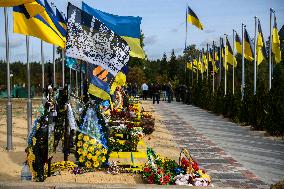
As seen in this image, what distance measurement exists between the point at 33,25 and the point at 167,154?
493 cm

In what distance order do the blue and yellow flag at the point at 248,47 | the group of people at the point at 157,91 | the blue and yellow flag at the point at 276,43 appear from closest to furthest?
the blue and yellow flag at the point at 276,43, the blue and yellow flag at the point at 248,47, the group of people at the point at 157,91

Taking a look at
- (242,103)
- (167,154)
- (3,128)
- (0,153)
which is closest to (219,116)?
(242,103)

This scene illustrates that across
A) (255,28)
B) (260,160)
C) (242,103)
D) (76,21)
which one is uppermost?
(255,28)

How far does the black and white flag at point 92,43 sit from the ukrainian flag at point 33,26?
1522 millimetres

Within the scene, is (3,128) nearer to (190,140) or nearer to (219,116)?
(190,140)

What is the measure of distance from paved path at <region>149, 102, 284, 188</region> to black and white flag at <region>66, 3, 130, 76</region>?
331cm

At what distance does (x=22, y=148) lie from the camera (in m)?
13.3

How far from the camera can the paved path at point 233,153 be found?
9.73 m

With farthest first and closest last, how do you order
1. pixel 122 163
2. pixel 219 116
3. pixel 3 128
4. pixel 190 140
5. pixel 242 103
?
1. pixel 219 116
2. pixel 242 103
3. pixel 3 128
4. pixel 190 140
5. pixel 122 163

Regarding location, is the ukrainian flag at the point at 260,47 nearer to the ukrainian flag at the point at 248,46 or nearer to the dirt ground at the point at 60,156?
the ukrainian flag at the point at 248,46

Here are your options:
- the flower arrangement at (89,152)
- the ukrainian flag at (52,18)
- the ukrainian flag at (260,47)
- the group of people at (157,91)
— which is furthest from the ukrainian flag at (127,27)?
the group of people at (157,91)

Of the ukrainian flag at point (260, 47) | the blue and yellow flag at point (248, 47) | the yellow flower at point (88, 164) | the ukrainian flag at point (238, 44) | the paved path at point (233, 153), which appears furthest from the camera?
the ukrainian flag at point (238, 44)

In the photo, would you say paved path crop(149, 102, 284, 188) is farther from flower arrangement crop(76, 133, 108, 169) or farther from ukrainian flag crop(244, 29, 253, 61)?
ukrainian flag crop(244, 29, 253, 61)

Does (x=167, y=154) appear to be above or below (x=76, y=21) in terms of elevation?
below
